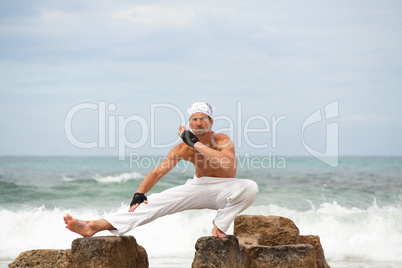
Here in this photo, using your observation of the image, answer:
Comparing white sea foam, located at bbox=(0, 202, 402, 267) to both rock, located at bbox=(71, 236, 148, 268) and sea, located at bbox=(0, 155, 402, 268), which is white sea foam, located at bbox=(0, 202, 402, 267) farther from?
rock, located at bbox=(71, 236, 148, 268)

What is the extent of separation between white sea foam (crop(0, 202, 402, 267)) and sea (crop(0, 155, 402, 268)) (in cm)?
2

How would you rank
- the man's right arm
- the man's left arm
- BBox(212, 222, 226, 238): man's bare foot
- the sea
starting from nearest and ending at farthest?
the man's left arm < BBox(212, 222, 226, 238): man's bare foot < the man's right arm < the sea

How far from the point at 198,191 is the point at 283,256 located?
1087mm

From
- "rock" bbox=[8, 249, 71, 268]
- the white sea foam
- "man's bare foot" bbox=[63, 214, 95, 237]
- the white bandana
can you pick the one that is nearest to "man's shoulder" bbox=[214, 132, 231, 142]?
the white bandana

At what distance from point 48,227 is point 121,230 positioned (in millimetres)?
7444

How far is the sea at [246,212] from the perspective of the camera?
11391 mm

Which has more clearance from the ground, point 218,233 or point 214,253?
point 218,233

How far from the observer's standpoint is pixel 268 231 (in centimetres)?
669

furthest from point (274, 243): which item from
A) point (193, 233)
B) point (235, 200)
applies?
point (193, 233)

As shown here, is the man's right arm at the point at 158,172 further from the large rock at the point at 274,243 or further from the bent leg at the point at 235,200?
the large rock at the point at 274,243

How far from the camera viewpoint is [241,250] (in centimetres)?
596

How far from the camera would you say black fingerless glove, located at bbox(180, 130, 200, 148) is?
563 cm

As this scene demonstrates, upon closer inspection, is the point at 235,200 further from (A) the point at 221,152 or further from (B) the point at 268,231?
(B) the point at 268,231

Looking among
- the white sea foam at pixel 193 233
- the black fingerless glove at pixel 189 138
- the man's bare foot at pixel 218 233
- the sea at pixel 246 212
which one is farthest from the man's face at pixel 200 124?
the white sea foam at pixel 193 233
